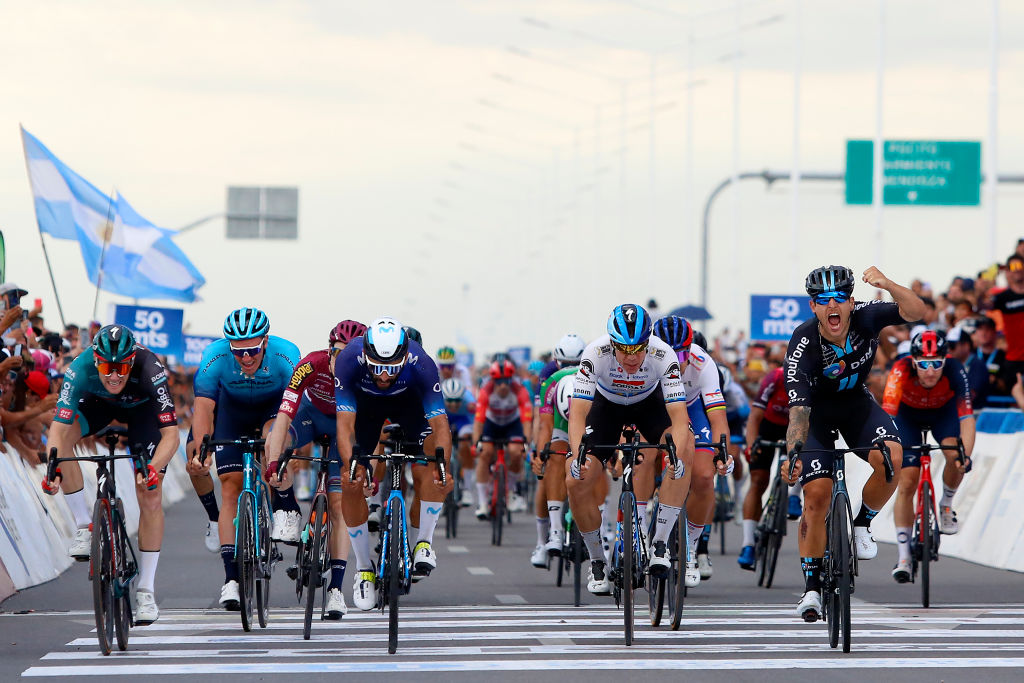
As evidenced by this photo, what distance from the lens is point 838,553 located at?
10.5 meters

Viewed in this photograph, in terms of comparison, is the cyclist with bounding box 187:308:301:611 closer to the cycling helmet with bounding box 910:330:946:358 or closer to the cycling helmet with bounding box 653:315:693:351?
the cycling helmet with bounding box 653:315:693:351

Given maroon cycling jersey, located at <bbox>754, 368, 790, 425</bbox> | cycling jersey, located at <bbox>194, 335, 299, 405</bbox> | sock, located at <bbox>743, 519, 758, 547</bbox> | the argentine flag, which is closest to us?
cycling jersey, located at <bbox>194, 335, 299, 405</bbox>

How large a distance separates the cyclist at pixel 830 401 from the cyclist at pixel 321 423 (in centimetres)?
285

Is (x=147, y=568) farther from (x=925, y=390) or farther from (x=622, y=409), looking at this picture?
(x=925, y=390)

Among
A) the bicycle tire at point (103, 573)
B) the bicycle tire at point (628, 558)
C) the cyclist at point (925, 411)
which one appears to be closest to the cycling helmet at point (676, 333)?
the cyclist at point (925, 411)

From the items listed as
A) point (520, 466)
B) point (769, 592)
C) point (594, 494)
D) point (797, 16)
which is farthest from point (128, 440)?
point (797, 16)

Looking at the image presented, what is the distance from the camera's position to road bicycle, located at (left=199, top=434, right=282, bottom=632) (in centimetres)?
1176

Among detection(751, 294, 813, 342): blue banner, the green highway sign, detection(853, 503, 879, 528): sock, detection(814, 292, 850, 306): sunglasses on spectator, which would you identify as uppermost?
the green highway sign

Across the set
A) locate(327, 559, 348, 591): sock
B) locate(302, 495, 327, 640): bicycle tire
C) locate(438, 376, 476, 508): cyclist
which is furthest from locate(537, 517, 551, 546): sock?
locate(438, 376, 476, 508): cyclist

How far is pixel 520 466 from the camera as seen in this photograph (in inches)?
862

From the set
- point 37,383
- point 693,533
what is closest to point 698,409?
point 693,533

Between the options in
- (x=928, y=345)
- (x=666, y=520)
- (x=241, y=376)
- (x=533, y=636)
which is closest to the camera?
(x=533, y=636)

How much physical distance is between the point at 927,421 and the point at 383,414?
5285mm

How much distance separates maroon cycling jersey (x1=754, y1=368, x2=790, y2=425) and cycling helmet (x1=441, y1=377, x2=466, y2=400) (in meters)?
7.83
